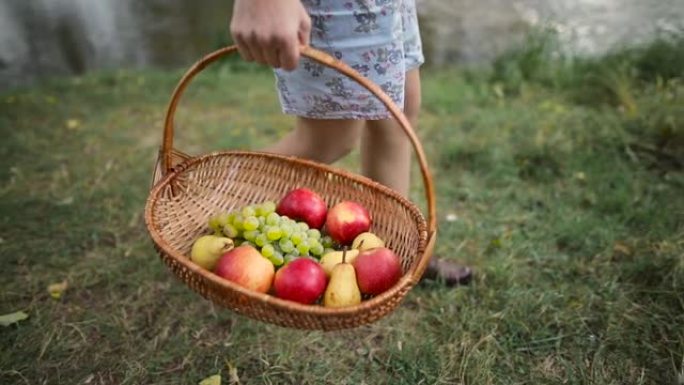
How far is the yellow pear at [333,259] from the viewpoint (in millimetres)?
1271

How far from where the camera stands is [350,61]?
131cm

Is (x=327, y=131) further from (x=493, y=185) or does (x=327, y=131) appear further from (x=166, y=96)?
(x=166, y=96)

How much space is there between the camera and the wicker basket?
103 cm

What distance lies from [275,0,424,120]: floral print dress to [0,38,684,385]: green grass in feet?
2.07

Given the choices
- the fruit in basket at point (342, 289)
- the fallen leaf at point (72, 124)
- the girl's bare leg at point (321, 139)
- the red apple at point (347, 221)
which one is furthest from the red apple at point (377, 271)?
the fallen leaf at point (72, 124)

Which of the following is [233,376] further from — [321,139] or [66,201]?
[66,201]

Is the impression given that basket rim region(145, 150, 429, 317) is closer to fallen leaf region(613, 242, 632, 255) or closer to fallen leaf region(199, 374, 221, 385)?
fallen leaf region(199, 374, 221, 385)

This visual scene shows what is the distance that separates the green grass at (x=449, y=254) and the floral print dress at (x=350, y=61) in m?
0.63

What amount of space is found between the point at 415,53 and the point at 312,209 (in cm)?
51

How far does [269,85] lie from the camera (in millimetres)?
3758

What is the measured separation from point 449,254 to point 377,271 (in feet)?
2.58

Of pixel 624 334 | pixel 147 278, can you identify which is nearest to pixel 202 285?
pixel 147 278

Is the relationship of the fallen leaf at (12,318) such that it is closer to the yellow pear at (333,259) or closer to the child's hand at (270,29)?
the yellow pear at (333,259)

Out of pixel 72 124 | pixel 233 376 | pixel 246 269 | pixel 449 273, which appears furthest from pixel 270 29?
pixel 72 124
